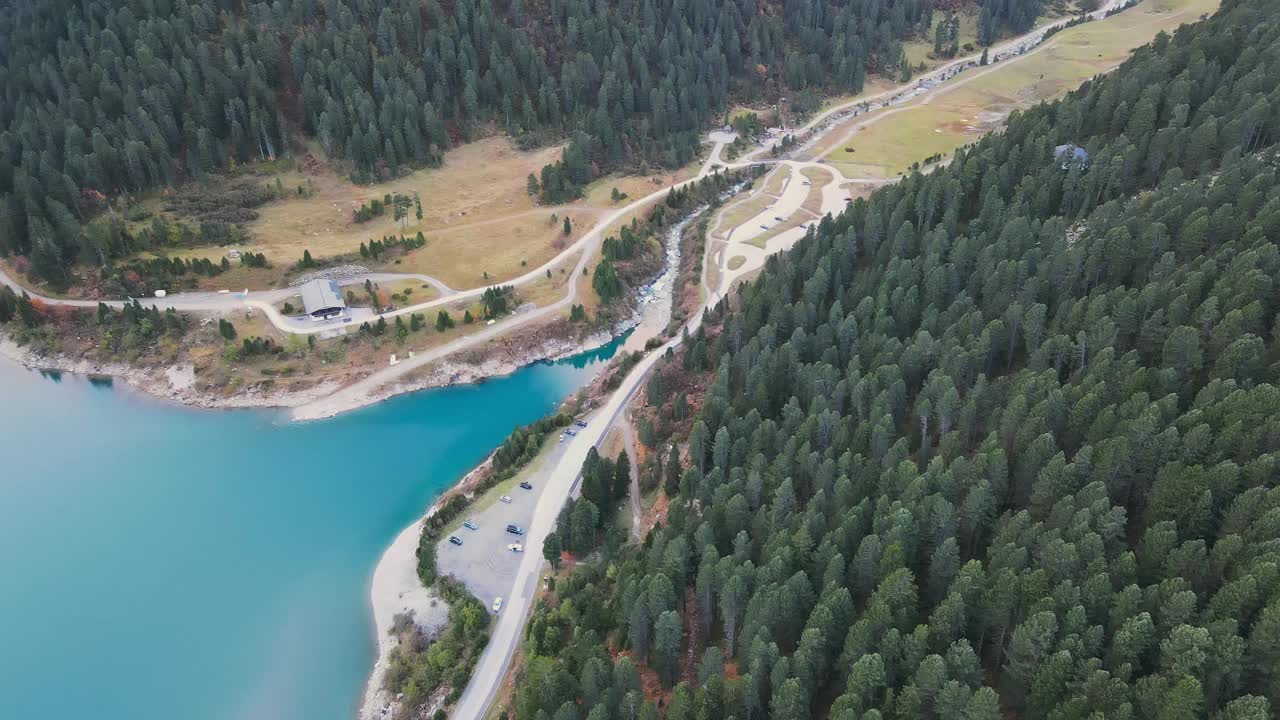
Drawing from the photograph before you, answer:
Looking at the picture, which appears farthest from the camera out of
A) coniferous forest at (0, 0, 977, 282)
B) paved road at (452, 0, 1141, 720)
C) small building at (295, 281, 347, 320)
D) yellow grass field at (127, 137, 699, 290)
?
coniferous forest at (0, 0, 977, 282)

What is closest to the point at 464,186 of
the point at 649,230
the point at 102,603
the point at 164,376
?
the point at 649,230

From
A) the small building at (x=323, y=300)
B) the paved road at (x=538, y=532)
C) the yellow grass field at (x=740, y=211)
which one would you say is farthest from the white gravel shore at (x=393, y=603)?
the yellow grass field at (x=740, y=211)

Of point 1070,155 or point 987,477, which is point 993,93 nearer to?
point 1070,155

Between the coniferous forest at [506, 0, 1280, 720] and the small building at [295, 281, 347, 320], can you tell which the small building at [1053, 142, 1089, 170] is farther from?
the small building at [295, 281, 347, 320]

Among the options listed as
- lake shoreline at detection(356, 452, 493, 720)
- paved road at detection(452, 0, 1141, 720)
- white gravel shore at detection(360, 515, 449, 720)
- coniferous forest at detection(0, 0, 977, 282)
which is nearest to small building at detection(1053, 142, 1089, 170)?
paved road at detection(452, 0, 1141, 720)

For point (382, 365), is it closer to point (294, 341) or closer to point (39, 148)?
point (294, 341)

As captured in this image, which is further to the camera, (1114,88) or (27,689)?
(1114,88)
